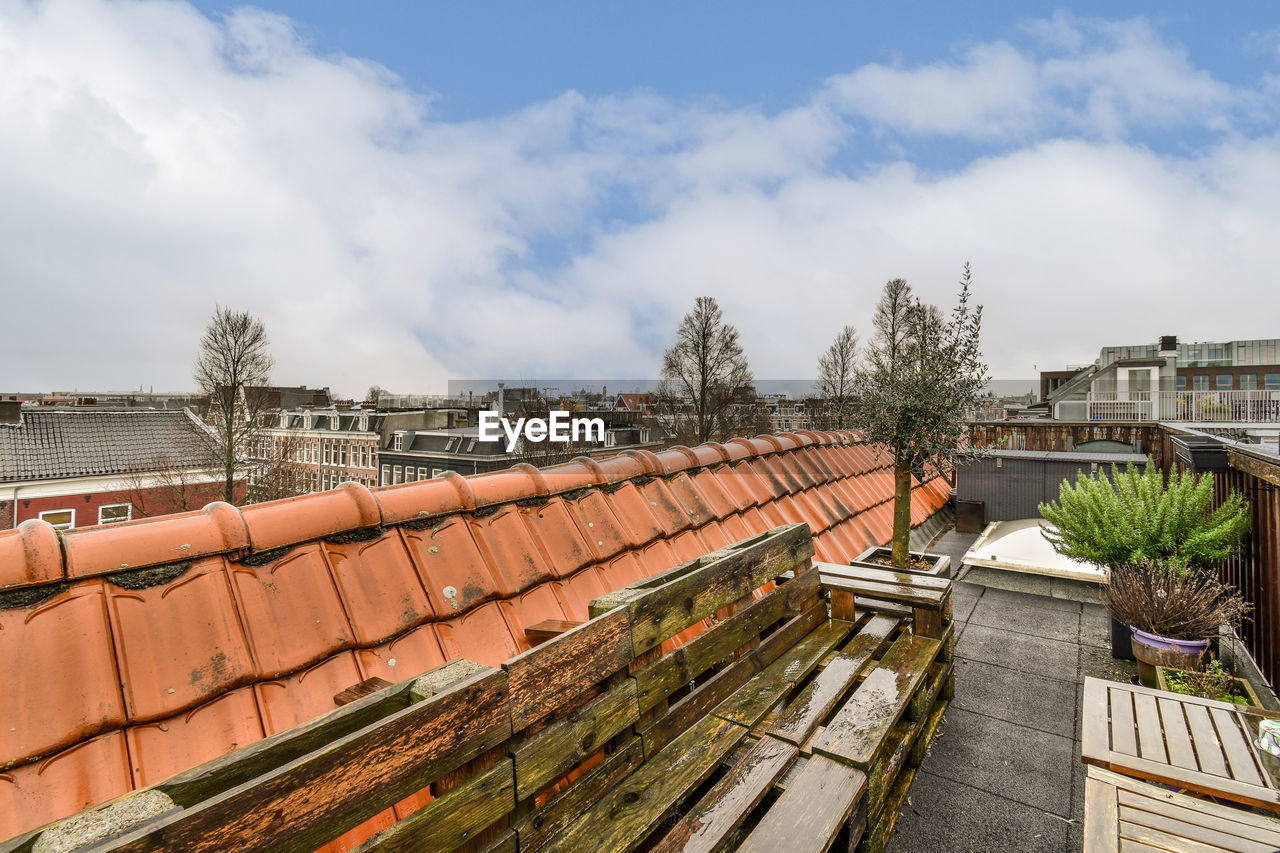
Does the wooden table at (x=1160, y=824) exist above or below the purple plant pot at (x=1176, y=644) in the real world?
above

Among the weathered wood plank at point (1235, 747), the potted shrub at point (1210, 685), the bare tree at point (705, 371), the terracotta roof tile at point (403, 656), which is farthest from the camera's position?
the bare tree at point (705, 371)

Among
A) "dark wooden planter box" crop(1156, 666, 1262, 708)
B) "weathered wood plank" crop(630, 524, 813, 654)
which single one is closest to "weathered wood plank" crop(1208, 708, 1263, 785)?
"dark wooden planter box" crop(1156, 666, 1262, 708)

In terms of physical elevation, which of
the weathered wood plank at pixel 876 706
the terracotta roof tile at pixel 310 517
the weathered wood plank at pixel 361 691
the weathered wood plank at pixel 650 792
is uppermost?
the terracotta roof tile at pixel 310 517

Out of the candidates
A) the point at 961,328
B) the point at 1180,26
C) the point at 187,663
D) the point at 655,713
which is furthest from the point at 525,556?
the point at 1180,26

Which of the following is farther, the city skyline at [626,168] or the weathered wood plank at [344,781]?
the city skyline at [626,168]

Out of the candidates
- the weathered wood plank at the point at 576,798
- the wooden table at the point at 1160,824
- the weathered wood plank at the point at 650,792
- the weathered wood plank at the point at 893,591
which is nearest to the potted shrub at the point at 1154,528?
the weathered wood plank at the point at 893,591

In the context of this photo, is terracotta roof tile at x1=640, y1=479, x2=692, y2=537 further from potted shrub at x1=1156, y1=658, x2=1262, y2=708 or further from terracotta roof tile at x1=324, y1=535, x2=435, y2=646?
potted shrub at x1=1156, y1=658, x2=1262, y2=708

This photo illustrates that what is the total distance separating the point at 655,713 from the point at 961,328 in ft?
13.8

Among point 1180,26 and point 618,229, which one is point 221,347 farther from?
point 1180,26

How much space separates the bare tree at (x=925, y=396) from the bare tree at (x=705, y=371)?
2509cm

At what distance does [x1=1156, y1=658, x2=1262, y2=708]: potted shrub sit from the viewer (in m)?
2.66

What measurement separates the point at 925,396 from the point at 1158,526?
1586mm

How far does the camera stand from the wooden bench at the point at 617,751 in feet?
2.76

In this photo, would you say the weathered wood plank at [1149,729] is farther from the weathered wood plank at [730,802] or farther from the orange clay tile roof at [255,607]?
the orange clay tile roof at [255,607]
